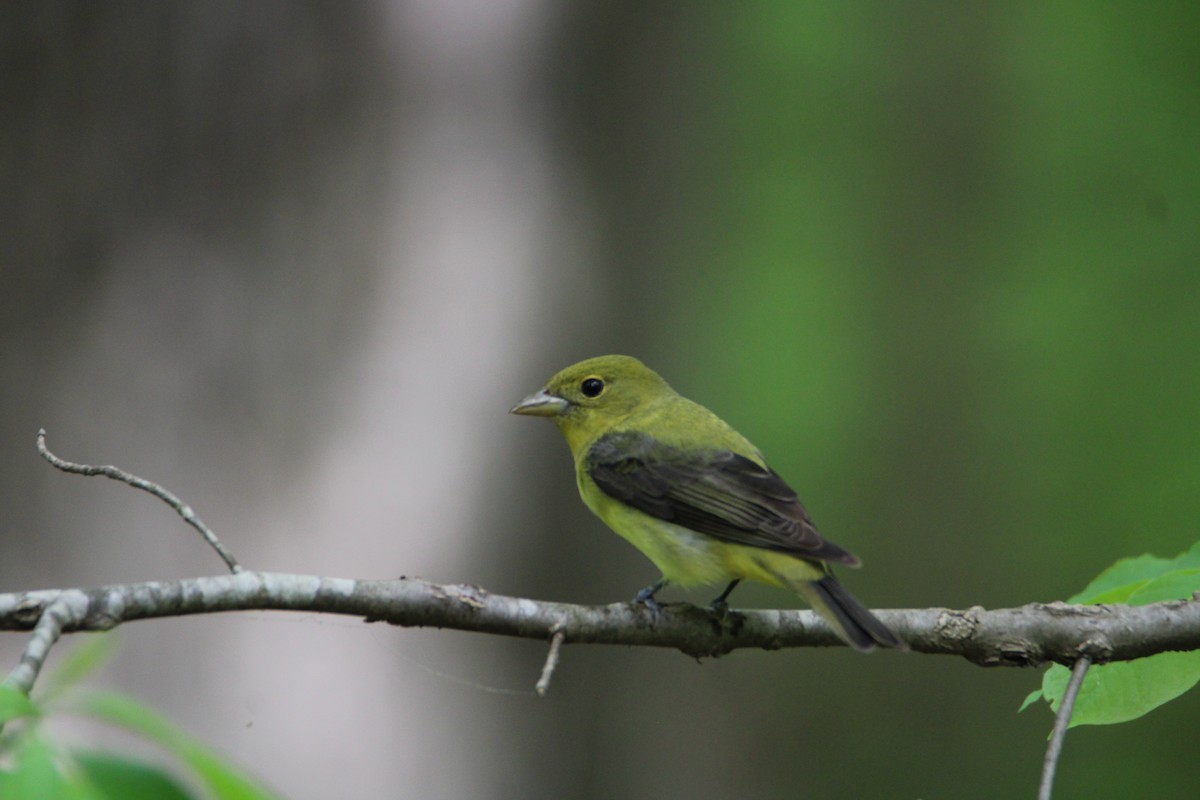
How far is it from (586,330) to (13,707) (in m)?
4.60

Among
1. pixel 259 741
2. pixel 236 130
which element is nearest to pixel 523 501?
pixel 259 741

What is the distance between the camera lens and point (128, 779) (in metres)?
0.86

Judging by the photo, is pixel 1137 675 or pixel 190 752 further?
pixel 1137 675

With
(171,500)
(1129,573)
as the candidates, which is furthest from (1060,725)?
(171,500)

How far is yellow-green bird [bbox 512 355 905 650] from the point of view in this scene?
9.53ft

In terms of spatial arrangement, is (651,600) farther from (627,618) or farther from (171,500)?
(171,500)

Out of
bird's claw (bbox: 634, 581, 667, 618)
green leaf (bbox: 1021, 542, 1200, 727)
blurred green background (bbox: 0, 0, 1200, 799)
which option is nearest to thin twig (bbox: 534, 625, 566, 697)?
bird's claw (bbox: 634, 581, 667, 618)

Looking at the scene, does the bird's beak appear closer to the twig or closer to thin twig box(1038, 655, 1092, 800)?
thin twig box(1038, 655, 1092, 800)

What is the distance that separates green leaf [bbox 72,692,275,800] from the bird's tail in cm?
173

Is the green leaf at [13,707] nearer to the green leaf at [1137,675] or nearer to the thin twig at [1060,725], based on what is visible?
the thin twig at [1060,725]

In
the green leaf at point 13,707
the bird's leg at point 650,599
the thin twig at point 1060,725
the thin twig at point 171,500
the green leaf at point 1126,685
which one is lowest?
the bird's leg at point 650,599

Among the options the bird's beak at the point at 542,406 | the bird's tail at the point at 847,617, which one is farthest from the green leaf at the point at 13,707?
the bird's beak at the point at 542,406

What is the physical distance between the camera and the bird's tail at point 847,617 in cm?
247

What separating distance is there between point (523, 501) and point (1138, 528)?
4865mm
